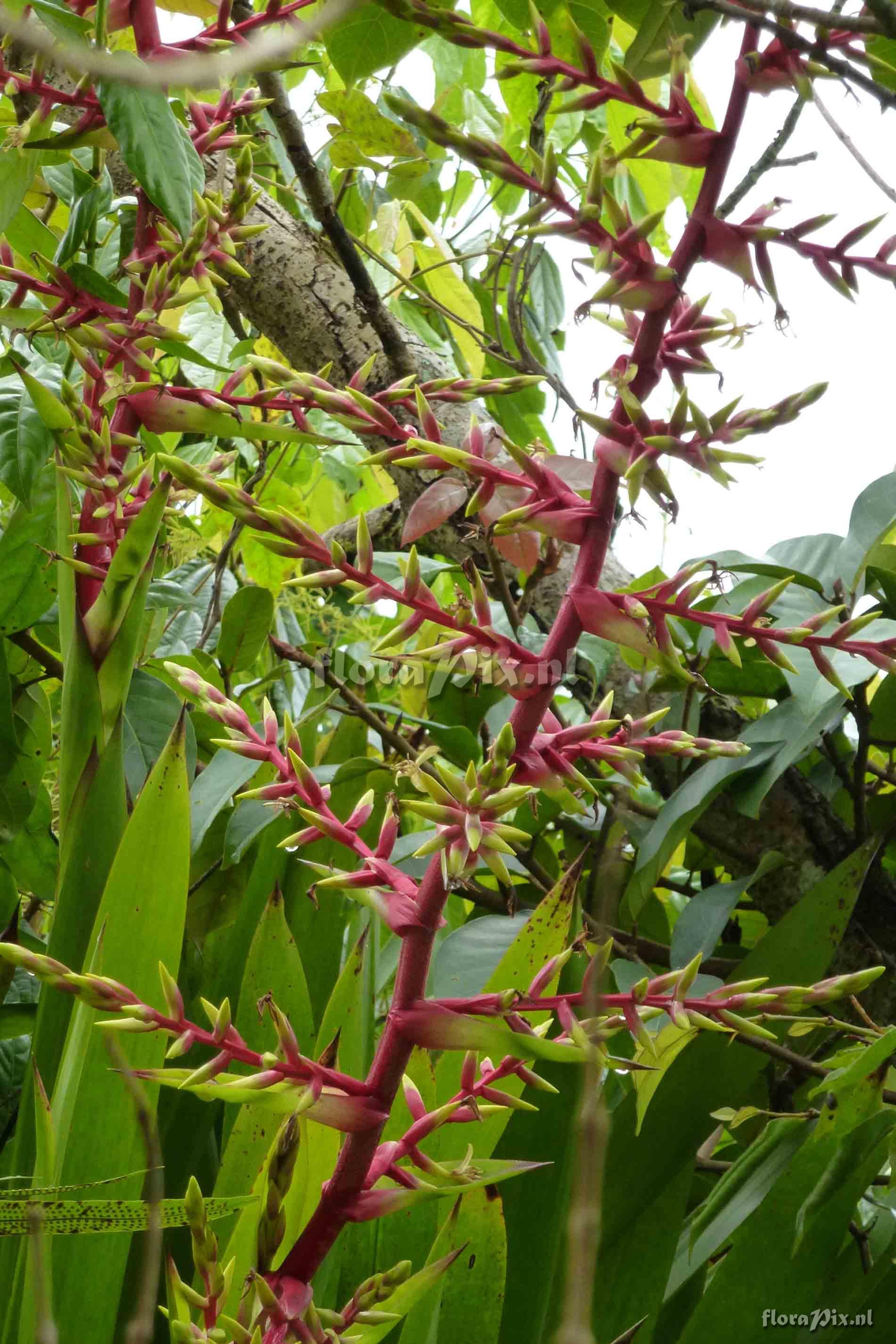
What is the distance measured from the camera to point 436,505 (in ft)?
1.16

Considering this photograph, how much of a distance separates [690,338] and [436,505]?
0.11 m

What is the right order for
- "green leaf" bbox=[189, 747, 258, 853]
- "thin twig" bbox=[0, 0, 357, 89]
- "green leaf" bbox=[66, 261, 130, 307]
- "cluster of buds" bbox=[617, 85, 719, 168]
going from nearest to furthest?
"thin twig" bbox=[0, 0, 357, 89] < "cluster of buds" bbox=[617, 85, 719, 168] < "green leaf" bbox=[66, 261, 130, 307] < "green leaf" bbox=[189, 747, 258, 853]

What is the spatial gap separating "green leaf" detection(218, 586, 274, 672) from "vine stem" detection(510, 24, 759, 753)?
0.96ft

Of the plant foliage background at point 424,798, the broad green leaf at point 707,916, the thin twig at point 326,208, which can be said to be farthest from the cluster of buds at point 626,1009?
the thin twig at point 326,208

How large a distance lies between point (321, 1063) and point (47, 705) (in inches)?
11.4

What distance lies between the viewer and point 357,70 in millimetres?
482

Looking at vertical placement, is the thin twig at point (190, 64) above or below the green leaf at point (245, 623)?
above

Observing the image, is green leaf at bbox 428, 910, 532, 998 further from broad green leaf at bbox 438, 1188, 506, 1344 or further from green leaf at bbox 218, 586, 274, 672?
green leaf at bbox 218, 586, 274, 672

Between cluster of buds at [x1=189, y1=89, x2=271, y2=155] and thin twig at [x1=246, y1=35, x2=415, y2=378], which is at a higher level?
thin twig at [x1=246, y1=35, x2=415, y2=378]

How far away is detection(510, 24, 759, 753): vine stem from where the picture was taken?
0.87ft

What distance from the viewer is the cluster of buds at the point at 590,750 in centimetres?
27

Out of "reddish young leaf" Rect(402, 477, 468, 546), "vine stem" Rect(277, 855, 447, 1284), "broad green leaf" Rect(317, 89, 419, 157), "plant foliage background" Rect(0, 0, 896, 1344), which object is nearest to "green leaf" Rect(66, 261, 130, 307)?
"plant foliage background" Rect(0, 0, 896, 1344)

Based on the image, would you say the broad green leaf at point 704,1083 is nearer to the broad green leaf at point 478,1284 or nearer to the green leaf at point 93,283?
the broad green leaf at point 478,1284

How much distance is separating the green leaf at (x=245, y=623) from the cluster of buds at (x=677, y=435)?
1.02 feet
